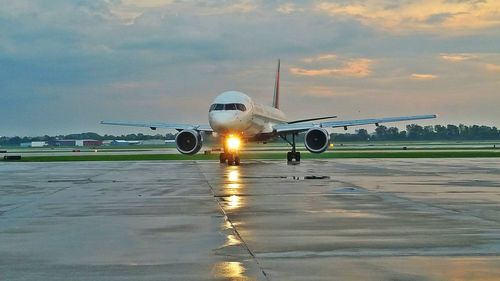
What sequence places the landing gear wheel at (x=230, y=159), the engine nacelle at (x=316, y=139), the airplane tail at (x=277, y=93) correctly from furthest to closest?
the airplane tail at (x=277, y=93)
the engine nacelle at (x=316, y=139)
the landing gear wheel at (x=230, y=159)

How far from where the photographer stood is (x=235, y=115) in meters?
41.1

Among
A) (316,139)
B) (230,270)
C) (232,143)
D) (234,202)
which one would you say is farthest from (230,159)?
(230,270)

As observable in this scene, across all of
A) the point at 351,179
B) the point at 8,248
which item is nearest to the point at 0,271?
the point at 8,248

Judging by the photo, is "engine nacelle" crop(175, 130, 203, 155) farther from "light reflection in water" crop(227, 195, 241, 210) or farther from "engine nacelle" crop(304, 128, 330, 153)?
"light reflection in water" crop(227, 195, 241, 210)

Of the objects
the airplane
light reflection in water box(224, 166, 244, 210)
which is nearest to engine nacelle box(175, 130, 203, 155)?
the airplane

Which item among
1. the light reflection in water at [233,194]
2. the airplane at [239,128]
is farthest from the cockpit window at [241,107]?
the light reflection in water at [233,194]

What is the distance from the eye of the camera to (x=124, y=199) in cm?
1875

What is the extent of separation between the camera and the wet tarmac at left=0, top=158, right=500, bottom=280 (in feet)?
27.6

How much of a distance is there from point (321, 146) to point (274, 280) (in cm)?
3627

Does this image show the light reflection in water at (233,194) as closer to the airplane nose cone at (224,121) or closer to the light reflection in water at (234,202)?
the light reflection in water at (234,202)

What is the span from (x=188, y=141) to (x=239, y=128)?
4697 millimetres

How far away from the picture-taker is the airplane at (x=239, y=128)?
41344 mm

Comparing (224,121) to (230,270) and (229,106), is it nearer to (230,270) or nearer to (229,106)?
(229,106)

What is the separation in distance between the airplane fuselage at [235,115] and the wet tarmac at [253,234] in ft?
64.5
